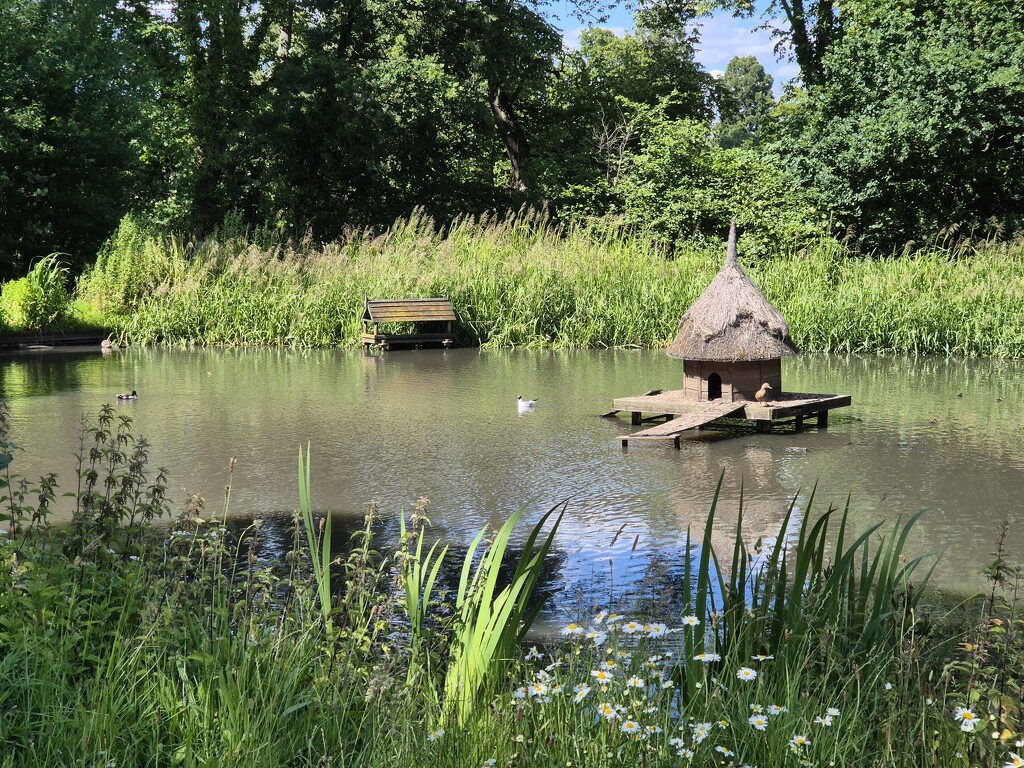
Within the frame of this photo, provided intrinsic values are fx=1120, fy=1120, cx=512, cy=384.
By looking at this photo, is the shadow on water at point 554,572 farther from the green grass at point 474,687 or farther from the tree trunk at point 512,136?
the tree trunk at point 512,136

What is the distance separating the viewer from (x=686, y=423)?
9.58m

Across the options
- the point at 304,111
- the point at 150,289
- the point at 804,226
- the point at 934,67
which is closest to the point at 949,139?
the point at 934,67

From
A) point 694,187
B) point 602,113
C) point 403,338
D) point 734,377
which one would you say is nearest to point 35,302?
point 403,338

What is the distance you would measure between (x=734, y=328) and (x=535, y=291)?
8.99 m

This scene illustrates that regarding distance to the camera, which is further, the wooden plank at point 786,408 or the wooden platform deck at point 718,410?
the wooden plank at point 786,408

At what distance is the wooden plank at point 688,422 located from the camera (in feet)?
30.9

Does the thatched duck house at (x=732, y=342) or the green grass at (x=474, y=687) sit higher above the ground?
the thatched duck house at (x=732, y=342)

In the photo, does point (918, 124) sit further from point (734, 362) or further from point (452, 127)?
point (734, 362)

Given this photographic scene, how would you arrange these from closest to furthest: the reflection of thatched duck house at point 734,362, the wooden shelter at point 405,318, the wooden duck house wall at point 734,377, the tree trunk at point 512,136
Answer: the reflection of thatched duck house at point 734,362 < the wooden duck house wall at point 734,377 < the wooden shelter at point 405,318 < the tree trunk at point 512,136

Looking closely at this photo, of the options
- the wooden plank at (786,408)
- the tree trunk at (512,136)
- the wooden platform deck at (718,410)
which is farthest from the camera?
the tree trunk at (512,136)

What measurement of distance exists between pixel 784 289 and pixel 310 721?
1605 cm

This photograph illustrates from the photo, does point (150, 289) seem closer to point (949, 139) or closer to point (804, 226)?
point (804, 226)

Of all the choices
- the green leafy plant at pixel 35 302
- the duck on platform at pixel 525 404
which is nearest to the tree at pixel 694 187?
the green leafy plant at pixel 35 302

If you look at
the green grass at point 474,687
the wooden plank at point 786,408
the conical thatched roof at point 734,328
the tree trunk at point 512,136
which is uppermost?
the tree trunk at point 512,136
